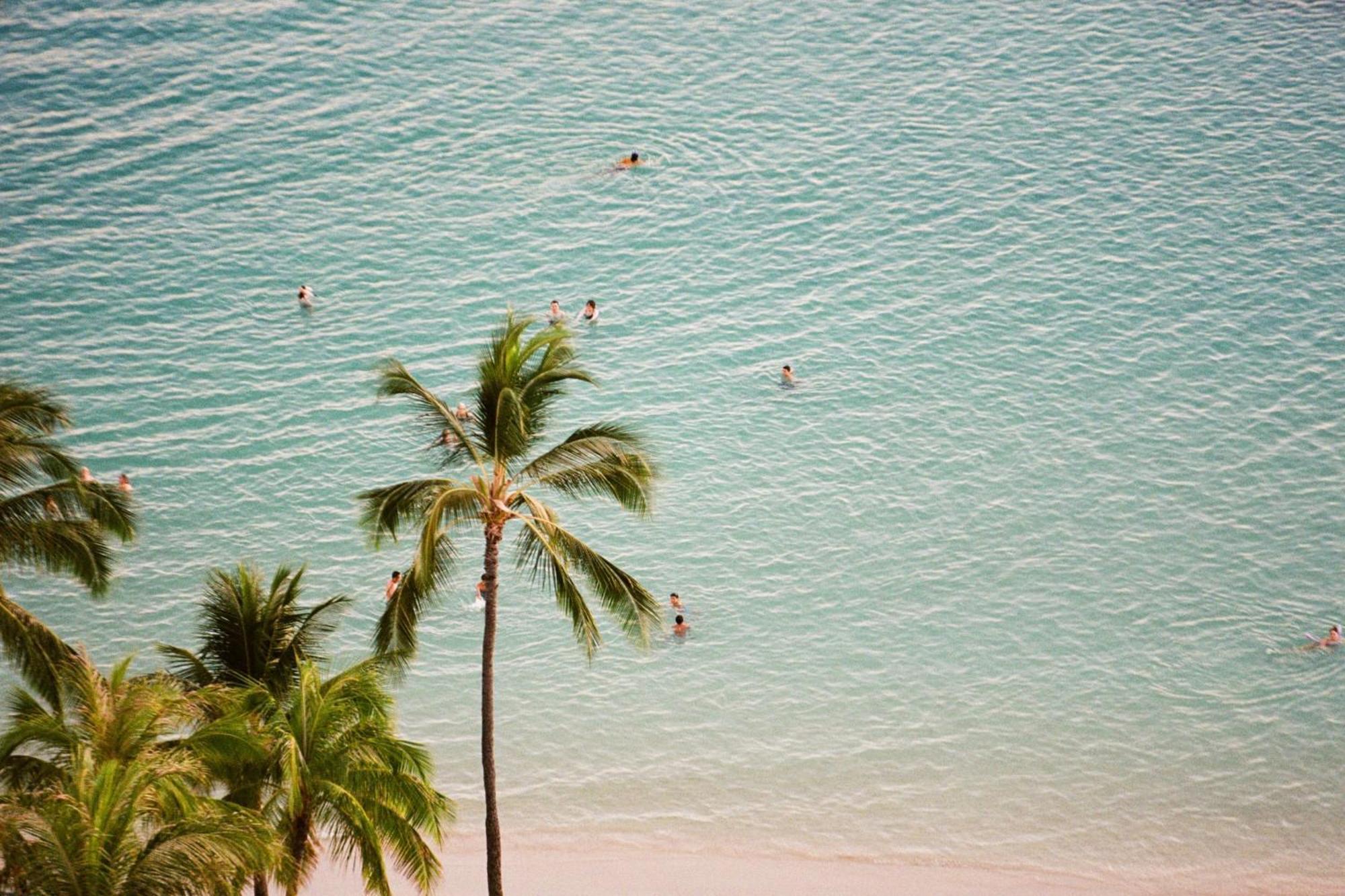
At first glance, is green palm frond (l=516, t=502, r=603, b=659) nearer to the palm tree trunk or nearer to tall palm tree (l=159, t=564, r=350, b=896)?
the palm tree trunk

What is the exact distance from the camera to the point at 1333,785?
2600 centimetres

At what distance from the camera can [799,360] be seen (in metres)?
37.2

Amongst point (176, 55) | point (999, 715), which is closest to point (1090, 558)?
point (999, 715)

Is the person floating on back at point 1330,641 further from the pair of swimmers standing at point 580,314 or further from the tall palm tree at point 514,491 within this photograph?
the pair of swimmers standing at point 580,314

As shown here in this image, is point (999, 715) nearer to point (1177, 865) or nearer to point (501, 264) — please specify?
point (1177, 865)

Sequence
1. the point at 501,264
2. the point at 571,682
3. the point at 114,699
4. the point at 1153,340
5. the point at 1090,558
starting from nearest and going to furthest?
the point at 114,699
the point at 571,682
the point at 1090,558
the point at 1153,340
the point at 501,264

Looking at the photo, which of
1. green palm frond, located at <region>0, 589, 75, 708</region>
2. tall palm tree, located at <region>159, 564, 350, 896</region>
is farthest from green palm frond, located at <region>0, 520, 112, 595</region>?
tall palm tree, located at <region>159, 564, 350, 896</region>

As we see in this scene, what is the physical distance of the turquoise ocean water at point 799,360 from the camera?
88.2 feet

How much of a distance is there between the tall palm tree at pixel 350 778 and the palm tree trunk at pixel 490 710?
0.75 metres

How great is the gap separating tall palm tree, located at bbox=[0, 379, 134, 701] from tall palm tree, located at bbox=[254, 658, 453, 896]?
329 cm

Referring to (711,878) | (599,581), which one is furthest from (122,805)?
(711,878)

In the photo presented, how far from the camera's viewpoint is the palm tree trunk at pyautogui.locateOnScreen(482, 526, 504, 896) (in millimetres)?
18578

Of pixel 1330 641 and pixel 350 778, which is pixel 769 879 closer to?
pixel 350 778

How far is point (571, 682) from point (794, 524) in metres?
6.40
